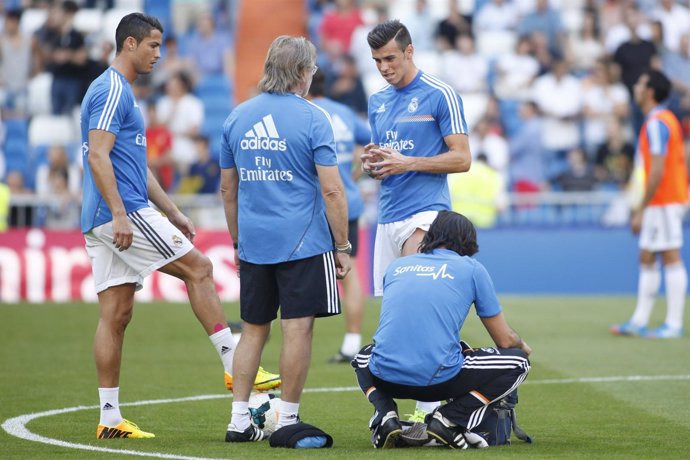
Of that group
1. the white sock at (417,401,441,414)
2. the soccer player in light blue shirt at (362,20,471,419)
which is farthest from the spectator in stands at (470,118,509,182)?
the white sock at (417,401,441,414)

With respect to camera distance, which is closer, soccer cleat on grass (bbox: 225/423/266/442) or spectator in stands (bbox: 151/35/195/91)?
soccer cleat on grass (bbox: 225/423/266/442)

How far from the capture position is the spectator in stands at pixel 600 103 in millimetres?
22812

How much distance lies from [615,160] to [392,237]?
537 inches

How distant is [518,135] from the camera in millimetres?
22125

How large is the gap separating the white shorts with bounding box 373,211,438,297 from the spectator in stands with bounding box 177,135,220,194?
450 inches

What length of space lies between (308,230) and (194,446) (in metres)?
1.43

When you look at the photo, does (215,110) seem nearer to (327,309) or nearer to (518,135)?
(518,135)

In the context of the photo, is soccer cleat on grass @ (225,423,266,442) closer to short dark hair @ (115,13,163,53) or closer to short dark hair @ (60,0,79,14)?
short dark hair @ (115,13,163,53)

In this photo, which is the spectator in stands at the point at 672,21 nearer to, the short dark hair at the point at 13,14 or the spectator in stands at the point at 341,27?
Result: the spectator in stands at the point at 341,27

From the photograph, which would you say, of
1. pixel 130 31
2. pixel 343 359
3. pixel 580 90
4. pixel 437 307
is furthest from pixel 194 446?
pixel 580 90

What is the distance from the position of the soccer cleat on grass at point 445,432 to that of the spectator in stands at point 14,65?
693 inches

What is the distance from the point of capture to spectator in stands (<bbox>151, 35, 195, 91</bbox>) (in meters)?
23.4

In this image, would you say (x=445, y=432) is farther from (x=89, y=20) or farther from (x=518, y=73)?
(x=89, y=20)

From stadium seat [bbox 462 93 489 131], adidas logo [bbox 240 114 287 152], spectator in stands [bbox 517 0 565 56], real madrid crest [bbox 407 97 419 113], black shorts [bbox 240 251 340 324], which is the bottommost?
black shorts [bbox 240 251 340 324]
